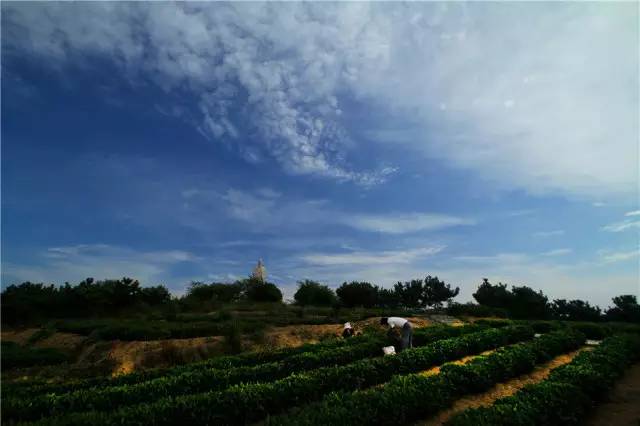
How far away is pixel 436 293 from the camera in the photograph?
54.0 metres

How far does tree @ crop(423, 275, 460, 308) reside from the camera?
5400cm

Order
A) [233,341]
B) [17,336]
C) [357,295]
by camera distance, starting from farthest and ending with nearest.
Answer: [357,295] < [17,336] < [233,341]

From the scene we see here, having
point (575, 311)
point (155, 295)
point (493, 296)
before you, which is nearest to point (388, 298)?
point (493, 296)

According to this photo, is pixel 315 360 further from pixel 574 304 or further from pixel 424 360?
pixel 574 304

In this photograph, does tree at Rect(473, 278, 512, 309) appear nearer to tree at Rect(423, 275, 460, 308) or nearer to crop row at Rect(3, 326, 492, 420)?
tree at Rect(423, 275, 460, 308)

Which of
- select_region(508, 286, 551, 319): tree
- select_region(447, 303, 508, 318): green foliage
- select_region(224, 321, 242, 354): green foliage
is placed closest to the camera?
select_region(224, 321, 242, 354): green foliage

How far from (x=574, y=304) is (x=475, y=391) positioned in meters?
44.5

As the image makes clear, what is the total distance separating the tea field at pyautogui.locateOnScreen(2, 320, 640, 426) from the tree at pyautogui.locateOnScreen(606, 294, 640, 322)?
34.5m

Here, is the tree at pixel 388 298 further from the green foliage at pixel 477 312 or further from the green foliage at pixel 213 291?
the green foliage at pixel 213 291

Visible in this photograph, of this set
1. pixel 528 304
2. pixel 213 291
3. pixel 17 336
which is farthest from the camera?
pixel 213 291

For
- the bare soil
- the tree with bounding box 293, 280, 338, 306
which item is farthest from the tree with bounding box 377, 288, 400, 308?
the bare soil

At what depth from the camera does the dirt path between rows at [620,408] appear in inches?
357

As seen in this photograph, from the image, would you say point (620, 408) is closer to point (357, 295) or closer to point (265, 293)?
point (357, 295)

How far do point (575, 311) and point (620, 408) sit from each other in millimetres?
42073
